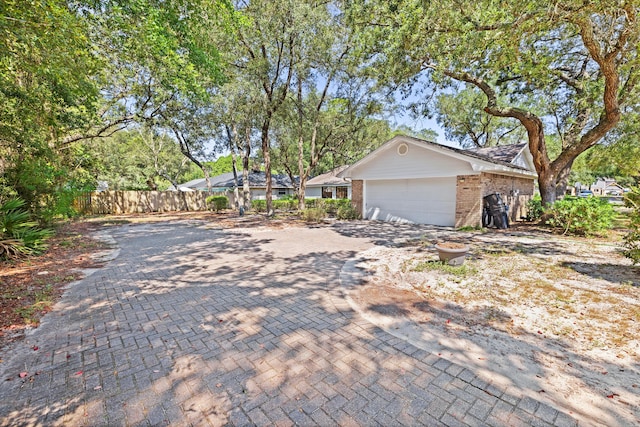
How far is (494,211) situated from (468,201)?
111 centimetres

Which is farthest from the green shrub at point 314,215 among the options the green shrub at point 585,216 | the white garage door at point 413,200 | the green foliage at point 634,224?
the green foliage at point 634,224

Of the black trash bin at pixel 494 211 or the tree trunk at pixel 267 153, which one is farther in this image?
the tree trunk at pixel 267 153

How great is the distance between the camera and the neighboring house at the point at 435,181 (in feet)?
35.5

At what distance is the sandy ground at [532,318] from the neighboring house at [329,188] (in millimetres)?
19672

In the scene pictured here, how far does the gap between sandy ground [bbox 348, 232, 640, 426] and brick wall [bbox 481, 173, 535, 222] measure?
197 inches

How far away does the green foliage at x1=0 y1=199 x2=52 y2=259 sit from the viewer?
6.11 m

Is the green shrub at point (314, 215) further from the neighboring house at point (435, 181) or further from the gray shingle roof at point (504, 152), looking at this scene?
the gray shingle roof at point (504, 152)

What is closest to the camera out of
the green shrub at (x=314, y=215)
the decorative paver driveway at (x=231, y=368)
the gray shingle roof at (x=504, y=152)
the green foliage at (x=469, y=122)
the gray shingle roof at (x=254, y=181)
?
the decorative paver driveway at (x=231, y=368)

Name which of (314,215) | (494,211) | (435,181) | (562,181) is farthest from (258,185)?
(562,181)

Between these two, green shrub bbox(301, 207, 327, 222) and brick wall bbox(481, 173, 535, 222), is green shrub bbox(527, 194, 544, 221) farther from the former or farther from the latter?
green shrub bbox(301, 207, 327, 222)

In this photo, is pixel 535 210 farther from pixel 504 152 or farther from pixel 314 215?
pixel 314 215

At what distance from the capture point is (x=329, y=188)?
27.4 metres

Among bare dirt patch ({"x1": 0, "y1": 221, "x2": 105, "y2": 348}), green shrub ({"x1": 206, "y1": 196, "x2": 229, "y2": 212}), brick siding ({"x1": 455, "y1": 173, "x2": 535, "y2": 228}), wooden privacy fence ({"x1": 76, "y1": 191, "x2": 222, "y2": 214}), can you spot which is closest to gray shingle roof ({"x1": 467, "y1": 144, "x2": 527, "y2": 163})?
brick siding ({"x1": 455, "y1": 173, "x2": 535, "y2": 228})

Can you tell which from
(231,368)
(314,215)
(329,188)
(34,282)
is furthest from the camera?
(329,188)
